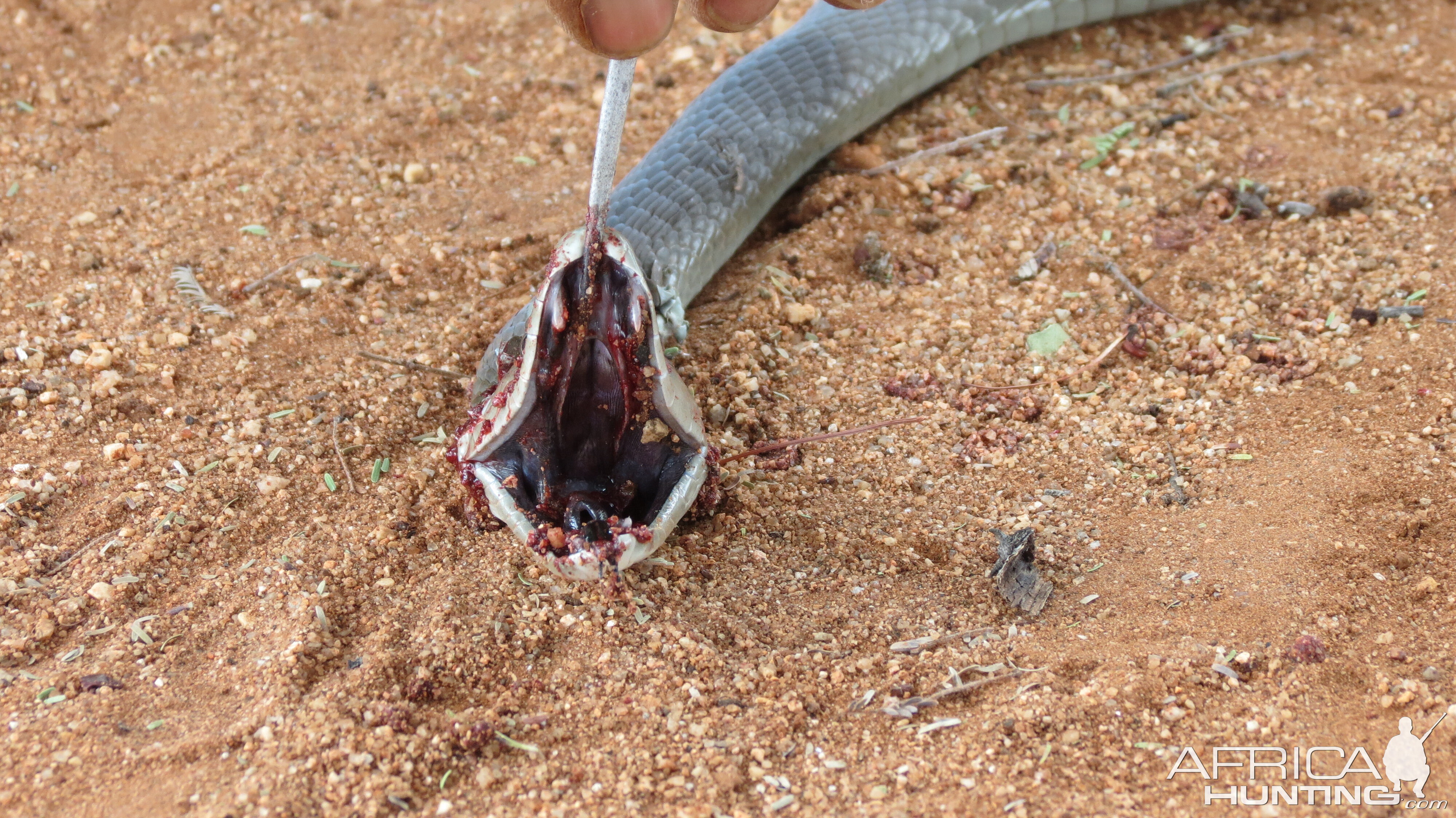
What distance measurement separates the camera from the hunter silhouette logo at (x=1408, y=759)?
71.9 inches

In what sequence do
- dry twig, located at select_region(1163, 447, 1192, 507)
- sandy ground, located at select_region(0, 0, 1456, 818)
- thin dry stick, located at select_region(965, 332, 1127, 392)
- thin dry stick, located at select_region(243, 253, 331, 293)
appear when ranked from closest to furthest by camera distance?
sandy ground, located at select_region(0, 0, 1456, 818)
dry twig, located at select_region(1163, 447, 1192, 507)
thin dry stick, located at select_region(965, 332, 1127, 392)
thin dry stick, located at select_region(243, 253, 331, 293)

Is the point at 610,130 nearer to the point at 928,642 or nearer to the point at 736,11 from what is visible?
the point at 736,11

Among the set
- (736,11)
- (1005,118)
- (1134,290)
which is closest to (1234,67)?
(1005,118)

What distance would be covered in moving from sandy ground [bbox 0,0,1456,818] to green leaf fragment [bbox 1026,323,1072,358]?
23 mm

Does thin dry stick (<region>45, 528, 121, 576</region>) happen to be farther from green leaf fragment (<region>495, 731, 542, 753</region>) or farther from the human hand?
the human hand

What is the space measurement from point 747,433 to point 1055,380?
836 mm

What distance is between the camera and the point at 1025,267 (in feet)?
10.8

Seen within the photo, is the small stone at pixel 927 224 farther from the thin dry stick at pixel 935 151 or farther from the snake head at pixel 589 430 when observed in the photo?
the snake head at pixel 589 430

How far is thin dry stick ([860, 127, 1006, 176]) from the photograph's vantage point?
144 inches

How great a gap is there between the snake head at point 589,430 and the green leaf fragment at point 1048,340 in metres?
1.10

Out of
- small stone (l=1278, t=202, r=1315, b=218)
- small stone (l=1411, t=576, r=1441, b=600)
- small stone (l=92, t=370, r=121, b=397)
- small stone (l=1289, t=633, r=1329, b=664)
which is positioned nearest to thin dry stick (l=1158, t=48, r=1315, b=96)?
small stone (l=1278, t=202, r=1315, b=218)

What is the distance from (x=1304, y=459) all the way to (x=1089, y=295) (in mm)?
827

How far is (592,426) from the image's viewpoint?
2400 millimetres
